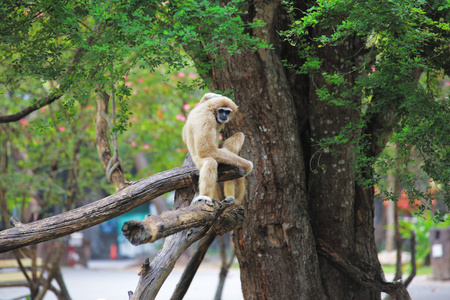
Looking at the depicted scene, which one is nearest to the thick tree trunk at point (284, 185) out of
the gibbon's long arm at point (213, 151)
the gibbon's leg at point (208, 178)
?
the gibbon's long arm at point (213, 151)

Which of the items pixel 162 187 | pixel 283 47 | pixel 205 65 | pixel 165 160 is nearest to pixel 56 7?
pixel 205 65

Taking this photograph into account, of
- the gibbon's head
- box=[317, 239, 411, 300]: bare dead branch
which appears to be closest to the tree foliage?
the gibbon's head

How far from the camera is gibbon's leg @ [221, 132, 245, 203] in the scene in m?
5.17

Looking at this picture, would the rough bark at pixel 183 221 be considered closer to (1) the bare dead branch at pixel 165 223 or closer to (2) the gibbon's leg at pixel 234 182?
(1) the bare dead branch at pixel 165 223

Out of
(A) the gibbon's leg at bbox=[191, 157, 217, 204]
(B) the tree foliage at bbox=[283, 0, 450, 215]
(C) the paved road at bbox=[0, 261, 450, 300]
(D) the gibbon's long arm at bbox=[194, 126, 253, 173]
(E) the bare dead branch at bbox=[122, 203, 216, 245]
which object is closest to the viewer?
(E) the bare dead branch at bbox=[122, 203, 216, 245]

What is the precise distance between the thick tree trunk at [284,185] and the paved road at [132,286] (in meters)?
5.76

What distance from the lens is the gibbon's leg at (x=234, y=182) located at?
5172 millimetres

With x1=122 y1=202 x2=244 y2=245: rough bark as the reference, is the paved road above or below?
below

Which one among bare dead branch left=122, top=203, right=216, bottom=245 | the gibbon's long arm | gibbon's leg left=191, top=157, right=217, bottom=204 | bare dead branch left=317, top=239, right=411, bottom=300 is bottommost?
bare dead branch left=317, top=239, right=411, bottom=300

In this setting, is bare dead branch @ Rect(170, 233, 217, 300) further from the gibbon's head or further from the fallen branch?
the gibbon's head

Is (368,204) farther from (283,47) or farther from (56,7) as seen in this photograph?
(56,7)

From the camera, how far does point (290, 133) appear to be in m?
6.12

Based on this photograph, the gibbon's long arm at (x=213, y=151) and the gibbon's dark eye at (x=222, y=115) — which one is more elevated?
the gibbon's dark eye at (x=222, y=115)

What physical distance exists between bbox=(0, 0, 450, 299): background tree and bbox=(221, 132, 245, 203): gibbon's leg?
2.02 feet
